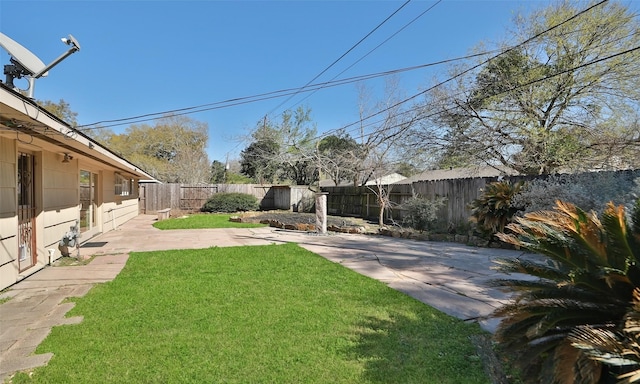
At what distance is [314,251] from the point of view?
7766 mm

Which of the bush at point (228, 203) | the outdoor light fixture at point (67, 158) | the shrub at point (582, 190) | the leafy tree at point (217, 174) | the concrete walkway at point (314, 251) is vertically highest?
the leafy tree at point (217, 174)

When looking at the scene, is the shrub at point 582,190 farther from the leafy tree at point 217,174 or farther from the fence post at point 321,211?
the leafy tree at point 217,174

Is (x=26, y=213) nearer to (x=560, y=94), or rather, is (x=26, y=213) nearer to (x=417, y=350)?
(x=417, y=350)

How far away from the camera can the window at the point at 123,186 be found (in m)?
13.5

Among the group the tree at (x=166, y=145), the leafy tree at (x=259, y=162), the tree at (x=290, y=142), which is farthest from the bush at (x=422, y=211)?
the tree at (x=166, y=145)

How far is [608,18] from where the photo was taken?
9680 millimetres

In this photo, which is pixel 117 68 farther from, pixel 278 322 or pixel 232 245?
pixel 278 322

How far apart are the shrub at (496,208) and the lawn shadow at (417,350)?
5411mm

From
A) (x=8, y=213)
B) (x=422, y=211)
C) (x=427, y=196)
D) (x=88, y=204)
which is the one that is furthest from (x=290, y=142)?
(x=8, y=213)

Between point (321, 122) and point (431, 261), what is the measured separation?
19.6 m

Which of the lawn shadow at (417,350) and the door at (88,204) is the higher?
the door at (88,204)

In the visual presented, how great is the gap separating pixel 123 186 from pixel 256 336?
14.3 metres

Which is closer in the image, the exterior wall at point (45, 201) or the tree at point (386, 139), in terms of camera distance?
the exterior wall at point (45, 201)

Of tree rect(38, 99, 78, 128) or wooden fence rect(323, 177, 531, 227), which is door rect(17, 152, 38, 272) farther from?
tree rect(38, 99, 78, 128)
